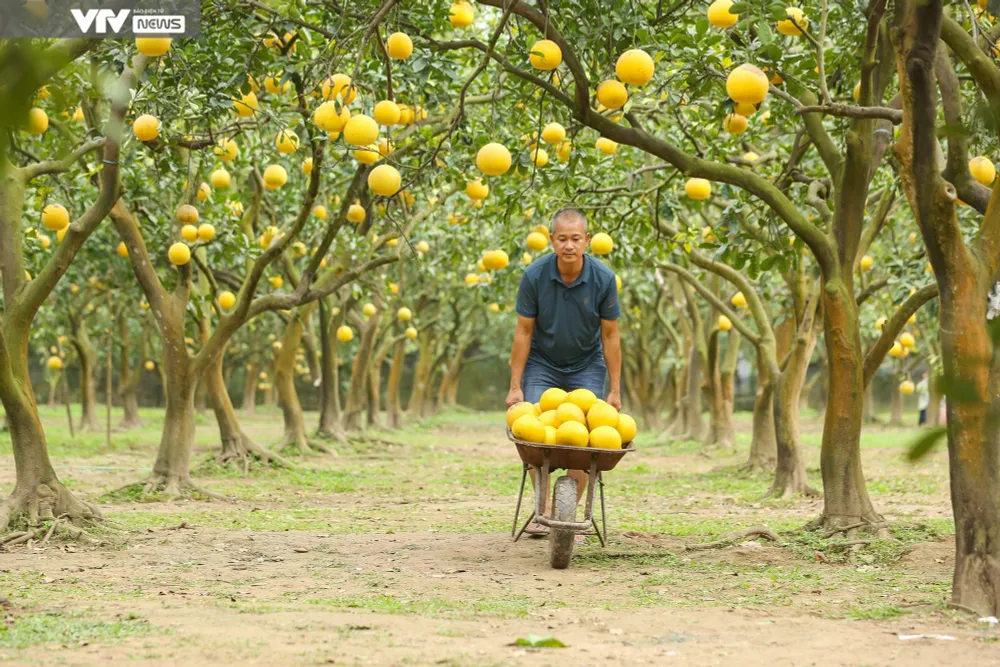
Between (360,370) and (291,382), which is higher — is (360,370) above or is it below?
above

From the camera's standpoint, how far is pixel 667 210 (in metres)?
8.48

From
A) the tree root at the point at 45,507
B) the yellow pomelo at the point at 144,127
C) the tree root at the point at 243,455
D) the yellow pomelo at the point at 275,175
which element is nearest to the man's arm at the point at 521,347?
the yellow pomelo at the point at 275,175

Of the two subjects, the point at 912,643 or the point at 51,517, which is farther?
the point at 51,517

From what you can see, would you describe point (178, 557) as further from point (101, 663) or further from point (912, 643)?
point (912, 643)

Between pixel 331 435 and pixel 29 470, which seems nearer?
pixel 29 470

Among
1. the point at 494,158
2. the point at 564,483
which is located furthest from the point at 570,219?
the point at 564,483

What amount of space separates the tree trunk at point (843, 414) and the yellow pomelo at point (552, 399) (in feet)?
5.91

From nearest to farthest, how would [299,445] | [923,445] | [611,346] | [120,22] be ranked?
1. [923,445]
2. [611,346]
3. [120,22]
4. [299,445]

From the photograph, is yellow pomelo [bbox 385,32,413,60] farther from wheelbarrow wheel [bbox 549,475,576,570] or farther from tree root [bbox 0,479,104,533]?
tree root [bbox 0,479,104,533]

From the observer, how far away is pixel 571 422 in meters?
5.65

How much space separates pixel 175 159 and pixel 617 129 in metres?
3.55

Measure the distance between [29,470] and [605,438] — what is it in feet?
12.9

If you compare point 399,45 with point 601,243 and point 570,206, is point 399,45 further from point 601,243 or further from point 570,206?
point 601,243

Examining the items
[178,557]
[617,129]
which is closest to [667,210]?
[617,129]
